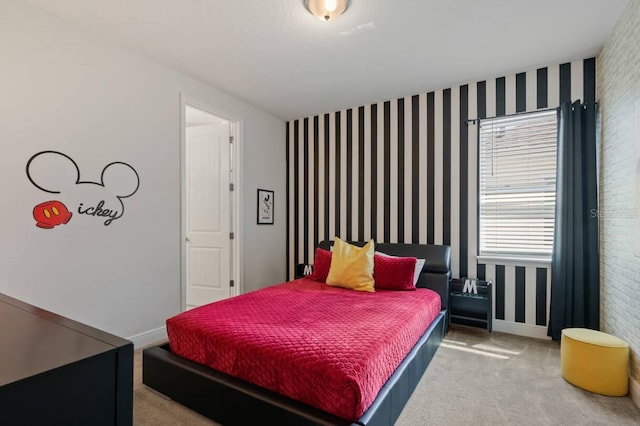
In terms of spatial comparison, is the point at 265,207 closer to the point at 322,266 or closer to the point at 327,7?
the point at 322,266

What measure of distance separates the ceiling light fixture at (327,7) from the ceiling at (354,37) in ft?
0.28

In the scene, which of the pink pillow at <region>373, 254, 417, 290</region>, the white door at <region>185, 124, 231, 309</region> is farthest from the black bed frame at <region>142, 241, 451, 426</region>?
the white door at <region>185, 124, 231, 309</region>

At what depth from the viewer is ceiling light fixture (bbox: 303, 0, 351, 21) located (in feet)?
6.91

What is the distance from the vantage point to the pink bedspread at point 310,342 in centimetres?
149

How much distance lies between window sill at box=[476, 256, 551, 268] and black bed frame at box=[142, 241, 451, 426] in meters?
1.30

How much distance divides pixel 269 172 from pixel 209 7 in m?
2.36

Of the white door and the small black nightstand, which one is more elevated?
the white door

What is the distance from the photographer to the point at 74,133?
2.45m

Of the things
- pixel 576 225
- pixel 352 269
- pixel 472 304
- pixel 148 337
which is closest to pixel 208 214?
pixel 148 337

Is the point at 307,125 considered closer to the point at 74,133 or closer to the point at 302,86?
the point at 302,86

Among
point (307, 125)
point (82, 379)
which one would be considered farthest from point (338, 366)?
point (307, 125)

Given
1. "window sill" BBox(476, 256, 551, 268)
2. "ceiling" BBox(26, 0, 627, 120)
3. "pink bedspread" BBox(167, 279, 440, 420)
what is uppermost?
"ceiling" BBox(26, 0, 627, 120)

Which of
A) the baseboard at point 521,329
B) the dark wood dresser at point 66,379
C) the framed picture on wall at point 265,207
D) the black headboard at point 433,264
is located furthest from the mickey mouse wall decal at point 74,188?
the baseboard at point 521,329

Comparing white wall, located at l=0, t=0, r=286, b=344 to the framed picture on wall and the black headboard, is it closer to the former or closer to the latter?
the framed picture on wall
